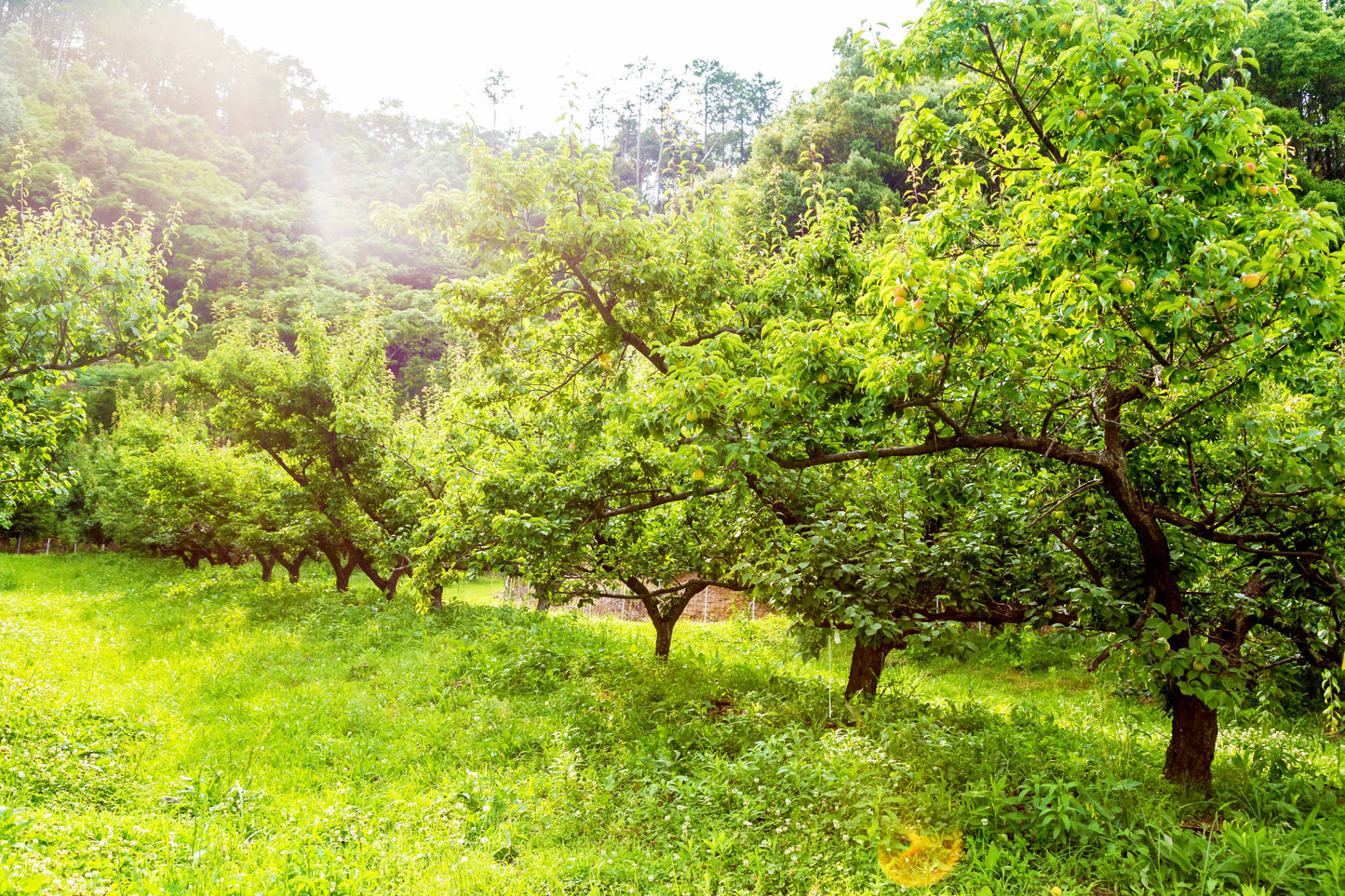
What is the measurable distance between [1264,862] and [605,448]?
7423 mm

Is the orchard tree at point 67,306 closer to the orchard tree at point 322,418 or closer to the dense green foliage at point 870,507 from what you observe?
the dense green foliage at point 870,507

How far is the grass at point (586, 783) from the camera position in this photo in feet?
16.0

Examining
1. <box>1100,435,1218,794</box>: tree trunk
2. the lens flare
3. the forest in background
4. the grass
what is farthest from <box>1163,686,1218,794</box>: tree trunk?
the lens flare

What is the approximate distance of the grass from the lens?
192 inches

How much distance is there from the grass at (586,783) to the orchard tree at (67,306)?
3.41m

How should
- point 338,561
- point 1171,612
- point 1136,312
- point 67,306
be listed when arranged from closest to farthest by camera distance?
point 1136,312 → point 1171,612 → point 67,306 → point 338,561

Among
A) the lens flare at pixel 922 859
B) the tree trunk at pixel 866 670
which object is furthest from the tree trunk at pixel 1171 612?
the tree trunk at pixel 866 670

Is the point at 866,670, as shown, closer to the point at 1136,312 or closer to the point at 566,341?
the point at 566,341

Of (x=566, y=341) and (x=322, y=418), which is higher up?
(x=566, y=341)

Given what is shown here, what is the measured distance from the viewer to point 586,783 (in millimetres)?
7129

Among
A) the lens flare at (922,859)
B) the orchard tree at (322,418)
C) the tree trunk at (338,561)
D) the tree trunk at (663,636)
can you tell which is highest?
the orchard tree at (322,418)

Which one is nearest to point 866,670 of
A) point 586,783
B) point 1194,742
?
point 1194,742

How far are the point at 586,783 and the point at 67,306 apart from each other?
658 centimetres

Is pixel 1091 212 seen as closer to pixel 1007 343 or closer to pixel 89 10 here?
pixel 1007 343
